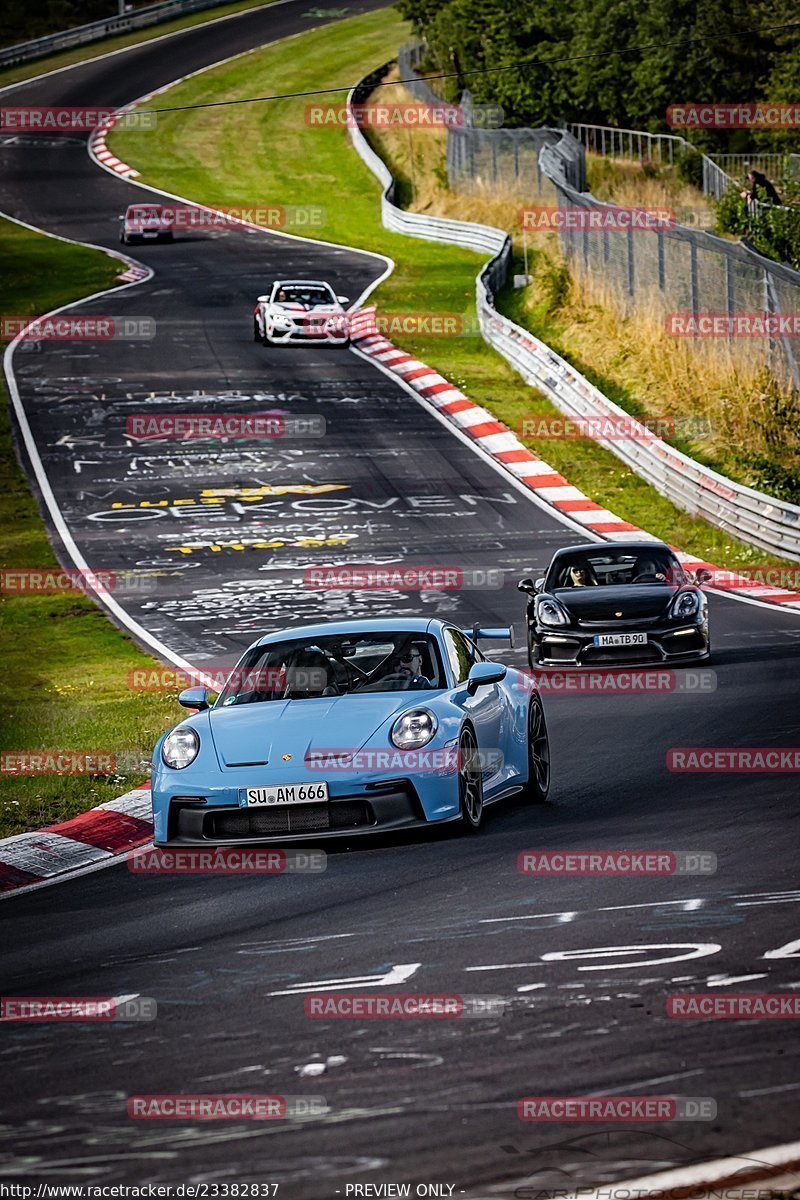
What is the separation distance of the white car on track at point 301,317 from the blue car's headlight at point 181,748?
30.7 metres

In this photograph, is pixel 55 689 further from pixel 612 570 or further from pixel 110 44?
pixel 110 44

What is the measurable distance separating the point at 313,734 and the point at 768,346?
19.0 metres

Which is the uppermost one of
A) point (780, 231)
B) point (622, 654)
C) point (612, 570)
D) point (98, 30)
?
point (98, 30)

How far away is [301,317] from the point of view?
4091cm

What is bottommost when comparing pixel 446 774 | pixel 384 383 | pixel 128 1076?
pixel 384 383

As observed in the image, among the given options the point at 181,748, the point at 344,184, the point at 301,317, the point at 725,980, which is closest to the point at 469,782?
the point at 181,748

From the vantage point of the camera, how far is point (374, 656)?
11.6 m

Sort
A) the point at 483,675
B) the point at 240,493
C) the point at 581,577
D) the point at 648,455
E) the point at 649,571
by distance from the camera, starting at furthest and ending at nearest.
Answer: the point at 240,493
the point at 648,455
the point at 581,577
the point at 649,571
the point at 483,675

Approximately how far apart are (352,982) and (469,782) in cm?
342

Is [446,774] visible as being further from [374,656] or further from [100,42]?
[100,42]

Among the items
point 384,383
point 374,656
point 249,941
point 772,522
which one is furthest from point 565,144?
point 249,941

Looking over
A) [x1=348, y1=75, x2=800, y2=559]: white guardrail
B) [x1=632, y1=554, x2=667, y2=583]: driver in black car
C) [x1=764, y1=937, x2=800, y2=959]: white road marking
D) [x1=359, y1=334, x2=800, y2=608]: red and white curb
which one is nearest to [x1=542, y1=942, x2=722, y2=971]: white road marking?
[x1=764, y1=937, x2=800, y2=959]: white road marking

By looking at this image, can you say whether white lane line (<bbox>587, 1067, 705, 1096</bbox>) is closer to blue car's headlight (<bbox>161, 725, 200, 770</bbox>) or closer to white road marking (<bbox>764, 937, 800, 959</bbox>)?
white road marking (<bbox>764, 937, 800, 959</bbox>)

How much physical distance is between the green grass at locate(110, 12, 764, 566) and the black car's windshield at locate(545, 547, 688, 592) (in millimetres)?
5435
